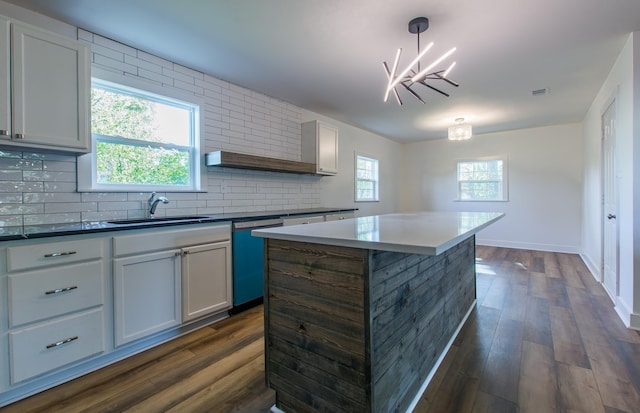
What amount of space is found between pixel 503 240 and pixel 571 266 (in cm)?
170

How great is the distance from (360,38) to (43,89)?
2324 mm

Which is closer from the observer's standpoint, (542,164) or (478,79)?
(478,79)

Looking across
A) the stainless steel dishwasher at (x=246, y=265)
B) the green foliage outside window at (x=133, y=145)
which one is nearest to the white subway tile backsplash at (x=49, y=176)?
the green foliage outside window at (x=133, y=145)

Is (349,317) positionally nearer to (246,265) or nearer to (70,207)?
(246,265)

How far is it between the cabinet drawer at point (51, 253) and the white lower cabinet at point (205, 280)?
→ 63 cm

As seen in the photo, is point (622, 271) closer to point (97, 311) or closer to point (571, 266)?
point (571, 266)

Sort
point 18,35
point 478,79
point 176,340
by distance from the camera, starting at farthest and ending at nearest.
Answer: point 478,79, point 176,340, point 18,35

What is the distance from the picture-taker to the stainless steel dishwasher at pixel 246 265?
9.18ft

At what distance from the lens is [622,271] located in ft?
9.02

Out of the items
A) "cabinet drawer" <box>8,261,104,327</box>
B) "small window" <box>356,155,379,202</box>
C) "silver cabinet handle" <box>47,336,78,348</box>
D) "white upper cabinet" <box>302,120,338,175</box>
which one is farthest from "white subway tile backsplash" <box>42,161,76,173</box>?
"small window" <box>356,155,379,202</box>

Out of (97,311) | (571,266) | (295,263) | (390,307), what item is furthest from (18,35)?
(571,266)

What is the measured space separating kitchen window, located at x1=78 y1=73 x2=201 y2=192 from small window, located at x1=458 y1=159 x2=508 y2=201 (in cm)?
583

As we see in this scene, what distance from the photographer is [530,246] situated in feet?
19.6

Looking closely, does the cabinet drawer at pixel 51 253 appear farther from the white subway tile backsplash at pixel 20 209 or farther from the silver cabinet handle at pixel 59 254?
the white subway tile backsplash at pixel 20 209
